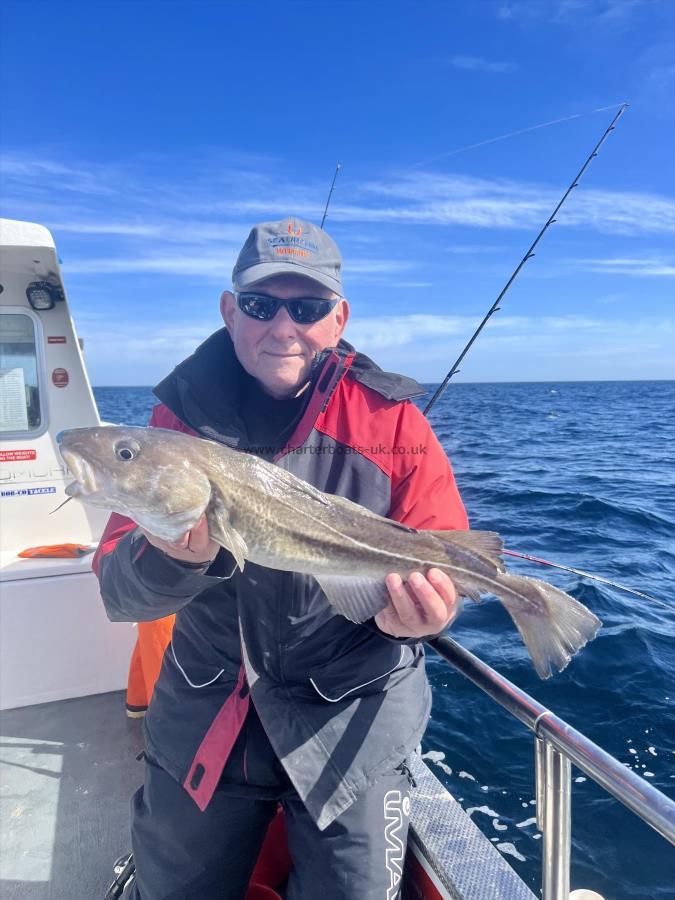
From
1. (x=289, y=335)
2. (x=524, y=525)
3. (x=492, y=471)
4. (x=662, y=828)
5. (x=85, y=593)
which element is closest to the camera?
(x=662, y=828)

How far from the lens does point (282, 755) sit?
8.63 ft

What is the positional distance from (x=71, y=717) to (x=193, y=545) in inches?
142

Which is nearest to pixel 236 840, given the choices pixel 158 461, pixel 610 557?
pixel 158 461

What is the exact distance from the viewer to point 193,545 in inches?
101

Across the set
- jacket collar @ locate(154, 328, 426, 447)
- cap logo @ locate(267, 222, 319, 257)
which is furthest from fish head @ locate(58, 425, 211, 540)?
cap logo @ locate(267, 222, 319, 257)

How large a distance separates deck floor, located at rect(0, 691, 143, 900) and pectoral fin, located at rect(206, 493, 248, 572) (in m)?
2.49

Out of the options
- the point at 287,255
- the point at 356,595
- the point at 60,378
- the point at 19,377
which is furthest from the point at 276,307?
the point at 19,377

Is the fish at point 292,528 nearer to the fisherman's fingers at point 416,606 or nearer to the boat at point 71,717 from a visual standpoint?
the fisherman's fingers at point 416,606

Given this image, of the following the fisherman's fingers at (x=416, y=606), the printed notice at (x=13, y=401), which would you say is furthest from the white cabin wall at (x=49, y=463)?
the fisherman's fingers at (x=416, y=606)

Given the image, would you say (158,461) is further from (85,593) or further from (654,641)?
(654,641)

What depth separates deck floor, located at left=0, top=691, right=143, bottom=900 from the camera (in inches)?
139

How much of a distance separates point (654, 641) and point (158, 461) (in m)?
7.58

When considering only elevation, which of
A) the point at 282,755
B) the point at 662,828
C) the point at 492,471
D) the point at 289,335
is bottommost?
the point at 492,471

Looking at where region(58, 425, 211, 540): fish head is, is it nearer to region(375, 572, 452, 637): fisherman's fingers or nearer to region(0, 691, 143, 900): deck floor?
region(375, 572, 452, 637): fisherman's fingers
